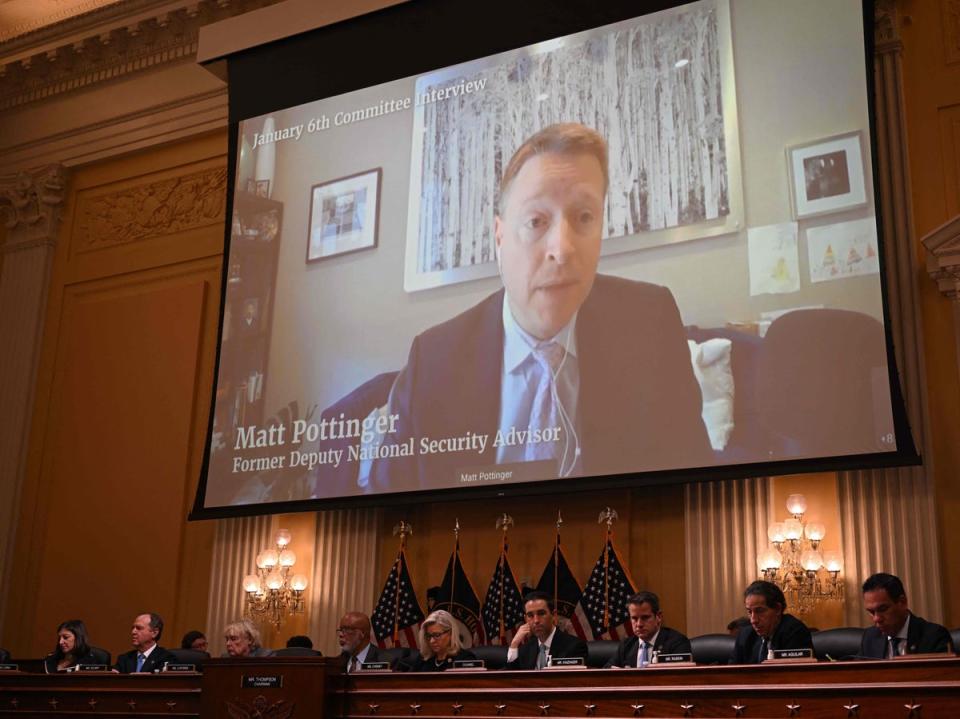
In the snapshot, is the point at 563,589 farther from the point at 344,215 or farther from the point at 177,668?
the point at 344,215

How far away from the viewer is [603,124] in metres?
8.16

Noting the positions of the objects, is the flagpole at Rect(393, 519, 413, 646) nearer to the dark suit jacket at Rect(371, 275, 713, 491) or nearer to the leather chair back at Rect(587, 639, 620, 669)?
the dark suit jacket at Rect(371, 275, 713, 491)

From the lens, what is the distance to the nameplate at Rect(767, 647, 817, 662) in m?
4.82

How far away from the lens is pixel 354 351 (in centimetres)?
877

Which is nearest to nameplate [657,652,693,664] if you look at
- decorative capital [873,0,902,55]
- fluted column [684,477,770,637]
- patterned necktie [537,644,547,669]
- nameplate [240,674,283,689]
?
patterned necktie [537,644,547,669]

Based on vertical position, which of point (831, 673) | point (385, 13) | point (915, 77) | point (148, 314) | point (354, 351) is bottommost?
point (831, 673)

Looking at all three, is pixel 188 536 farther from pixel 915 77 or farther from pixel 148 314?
pixel 915 77

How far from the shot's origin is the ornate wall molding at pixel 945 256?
7.32 m

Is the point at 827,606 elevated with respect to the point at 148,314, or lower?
lower

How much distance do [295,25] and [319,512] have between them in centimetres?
378

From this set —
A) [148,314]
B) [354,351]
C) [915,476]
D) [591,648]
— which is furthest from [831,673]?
[148,314]

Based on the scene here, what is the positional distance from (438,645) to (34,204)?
7.18 m

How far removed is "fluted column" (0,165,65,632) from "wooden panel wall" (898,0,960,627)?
7.60 meters

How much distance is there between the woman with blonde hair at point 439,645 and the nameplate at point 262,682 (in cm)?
79
